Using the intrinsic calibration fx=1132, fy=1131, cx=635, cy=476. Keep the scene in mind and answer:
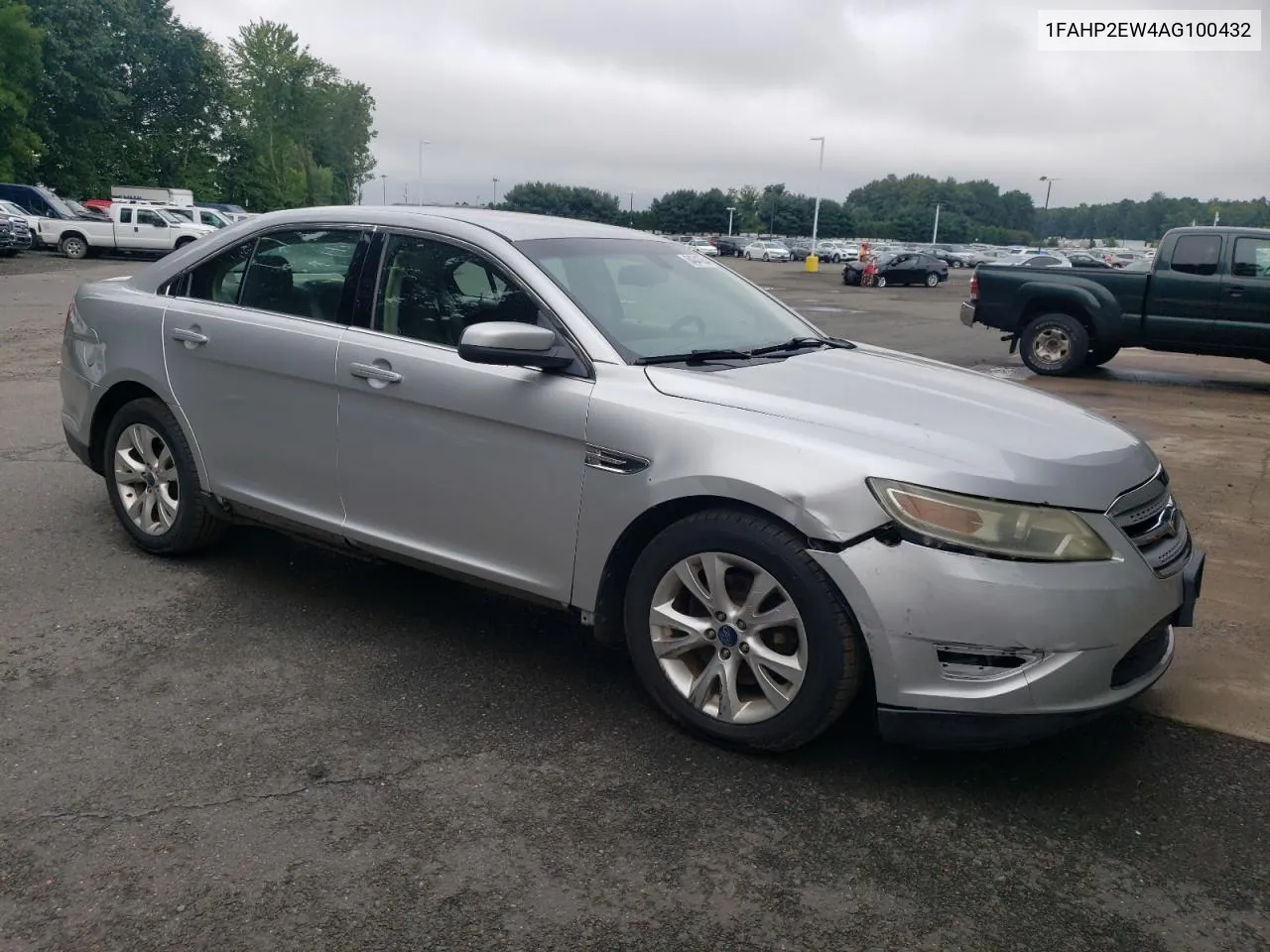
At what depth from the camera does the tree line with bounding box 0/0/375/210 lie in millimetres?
52406

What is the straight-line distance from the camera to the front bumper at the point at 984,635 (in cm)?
305

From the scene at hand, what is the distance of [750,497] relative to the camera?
10.8 ft

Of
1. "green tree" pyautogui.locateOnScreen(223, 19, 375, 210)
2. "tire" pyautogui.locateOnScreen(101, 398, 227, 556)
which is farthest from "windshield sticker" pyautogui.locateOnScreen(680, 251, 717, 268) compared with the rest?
"green tree" pyautogui.locateOnScreen(223, 19, 375, 210)

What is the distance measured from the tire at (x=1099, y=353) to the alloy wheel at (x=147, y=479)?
11299 mm

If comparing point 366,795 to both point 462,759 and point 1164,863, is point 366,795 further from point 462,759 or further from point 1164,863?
point 1164,863

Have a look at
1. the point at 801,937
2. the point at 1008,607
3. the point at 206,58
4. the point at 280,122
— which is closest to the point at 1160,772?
the point at 1008,607

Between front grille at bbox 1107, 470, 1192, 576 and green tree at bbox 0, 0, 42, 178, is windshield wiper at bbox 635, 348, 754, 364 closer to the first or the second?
front grille at bbox 1107, 470, 1192, 576

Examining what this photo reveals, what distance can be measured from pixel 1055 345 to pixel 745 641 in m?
11.4

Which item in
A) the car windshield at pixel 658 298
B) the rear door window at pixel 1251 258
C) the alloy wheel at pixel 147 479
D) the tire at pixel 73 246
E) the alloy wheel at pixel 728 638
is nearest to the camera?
the alloy wheel at pixel 728 638

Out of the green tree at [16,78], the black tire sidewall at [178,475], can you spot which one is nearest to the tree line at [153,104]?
the green tree at [16,78]

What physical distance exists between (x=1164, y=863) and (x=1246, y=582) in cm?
293

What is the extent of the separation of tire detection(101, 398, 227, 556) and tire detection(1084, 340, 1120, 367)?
442 inches

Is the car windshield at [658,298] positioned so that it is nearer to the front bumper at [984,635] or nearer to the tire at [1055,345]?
the front bumper at [984,635]

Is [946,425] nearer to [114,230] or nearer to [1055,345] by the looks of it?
[1055,345]
